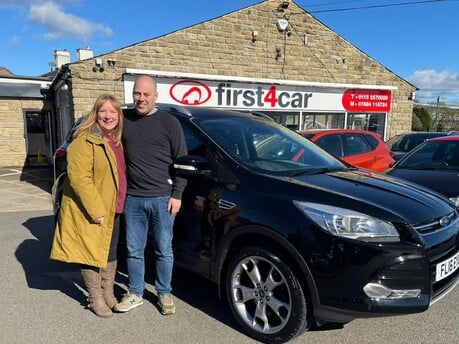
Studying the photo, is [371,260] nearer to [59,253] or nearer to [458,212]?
[458,212]

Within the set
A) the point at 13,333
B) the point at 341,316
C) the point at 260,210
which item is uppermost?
the point at 260,210

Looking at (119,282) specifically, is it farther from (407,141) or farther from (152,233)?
(407,141)

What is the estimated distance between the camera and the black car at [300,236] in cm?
251

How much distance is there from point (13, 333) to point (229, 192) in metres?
1.98

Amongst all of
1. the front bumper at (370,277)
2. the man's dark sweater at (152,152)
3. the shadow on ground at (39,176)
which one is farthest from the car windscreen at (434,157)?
the shadow on ground at (39,176)

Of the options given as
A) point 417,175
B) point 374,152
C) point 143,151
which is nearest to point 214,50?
point 374,152

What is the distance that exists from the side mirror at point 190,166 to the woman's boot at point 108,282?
1.02 metres

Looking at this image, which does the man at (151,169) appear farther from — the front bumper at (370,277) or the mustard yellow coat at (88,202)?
the front bumper at (370,277)

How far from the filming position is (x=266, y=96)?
13289 mm

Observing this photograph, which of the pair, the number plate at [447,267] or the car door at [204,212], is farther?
the car door at [204,212]

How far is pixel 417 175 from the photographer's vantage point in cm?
530

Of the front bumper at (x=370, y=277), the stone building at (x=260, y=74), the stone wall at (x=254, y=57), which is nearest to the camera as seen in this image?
the front bumper at (x=370, y=277)

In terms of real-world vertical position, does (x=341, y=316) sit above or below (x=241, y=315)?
above

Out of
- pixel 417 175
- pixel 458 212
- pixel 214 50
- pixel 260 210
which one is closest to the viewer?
pixel 260 210
